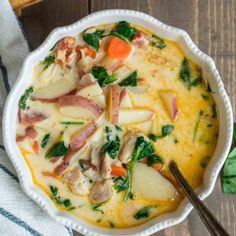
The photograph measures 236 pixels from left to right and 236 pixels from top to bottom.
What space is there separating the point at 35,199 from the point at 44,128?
0.84ft

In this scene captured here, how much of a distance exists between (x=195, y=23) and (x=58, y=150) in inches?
32.4

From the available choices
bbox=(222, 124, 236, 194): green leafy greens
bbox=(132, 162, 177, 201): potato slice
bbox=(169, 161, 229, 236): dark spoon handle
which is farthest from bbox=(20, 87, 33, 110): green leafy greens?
bbox=(222, 124, 236, 194): green leafy greens

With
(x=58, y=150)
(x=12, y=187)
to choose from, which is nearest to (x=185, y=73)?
(x=58, y=150)

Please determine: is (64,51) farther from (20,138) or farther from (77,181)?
(77,181)

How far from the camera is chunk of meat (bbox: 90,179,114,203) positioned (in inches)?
84.8

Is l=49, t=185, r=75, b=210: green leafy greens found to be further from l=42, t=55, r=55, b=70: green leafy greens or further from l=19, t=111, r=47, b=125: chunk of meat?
l=42, t=55, r=55, b=70: green leafy greens

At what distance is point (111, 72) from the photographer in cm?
215

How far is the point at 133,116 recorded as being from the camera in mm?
2150

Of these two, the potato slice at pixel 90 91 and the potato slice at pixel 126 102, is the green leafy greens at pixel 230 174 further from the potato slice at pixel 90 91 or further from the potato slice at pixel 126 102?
Answer: the potato slice at pixel 90 91

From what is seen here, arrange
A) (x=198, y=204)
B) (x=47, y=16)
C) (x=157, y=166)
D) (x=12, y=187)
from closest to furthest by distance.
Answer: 1. (x=198, y=204)
2. (x=157, y=166)
3. (x=12, y=187)
4. (x=47, y=16)

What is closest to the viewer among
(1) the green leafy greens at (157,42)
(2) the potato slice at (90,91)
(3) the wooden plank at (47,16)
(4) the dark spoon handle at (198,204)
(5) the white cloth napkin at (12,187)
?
(4) the dark spoon handle at (198,204)

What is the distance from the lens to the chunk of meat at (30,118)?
2141 millimetres

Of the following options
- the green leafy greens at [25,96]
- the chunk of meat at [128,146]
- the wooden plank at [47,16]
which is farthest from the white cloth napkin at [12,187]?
the chunk of meat at [128,146]

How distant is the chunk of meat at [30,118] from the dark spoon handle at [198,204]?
19.0 inches
